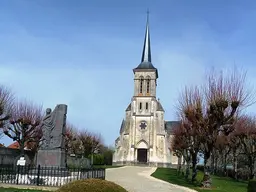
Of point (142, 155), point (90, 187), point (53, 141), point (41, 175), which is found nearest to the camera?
point (90, 187)

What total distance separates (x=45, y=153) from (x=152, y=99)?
49.8m

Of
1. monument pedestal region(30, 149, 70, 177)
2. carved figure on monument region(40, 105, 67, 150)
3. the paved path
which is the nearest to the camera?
monument pedestal region(30, 149, 70, 177)

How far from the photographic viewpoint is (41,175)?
1479cm

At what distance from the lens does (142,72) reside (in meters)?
66.8

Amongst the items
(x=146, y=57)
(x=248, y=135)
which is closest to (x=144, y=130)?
(x=146, y=57)

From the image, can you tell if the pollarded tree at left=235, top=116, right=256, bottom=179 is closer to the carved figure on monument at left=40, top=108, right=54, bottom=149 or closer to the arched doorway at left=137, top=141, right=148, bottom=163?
the carved figure on monument at left=40, top=108, right=54, bottom=149

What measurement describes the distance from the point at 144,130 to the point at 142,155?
15.9 feet

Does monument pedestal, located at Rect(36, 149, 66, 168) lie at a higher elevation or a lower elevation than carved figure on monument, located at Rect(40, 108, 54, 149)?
lower

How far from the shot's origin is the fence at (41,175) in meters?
14.5

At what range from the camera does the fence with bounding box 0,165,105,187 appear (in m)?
14.5

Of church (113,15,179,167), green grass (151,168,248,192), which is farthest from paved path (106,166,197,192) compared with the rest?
church (113,15,179,167)

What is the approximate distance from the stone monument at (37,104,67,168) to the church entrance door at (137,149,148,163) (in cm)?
4716

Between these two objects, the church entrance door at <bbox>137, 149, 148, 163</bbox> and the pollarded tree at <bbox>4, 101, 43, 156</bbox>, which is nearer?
the pollarded tree at <bbox>4, 101, 43, 156</bbox>

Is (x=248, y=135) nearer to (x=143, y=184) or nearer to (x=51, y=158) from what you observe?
→ (x=143, y=184)
